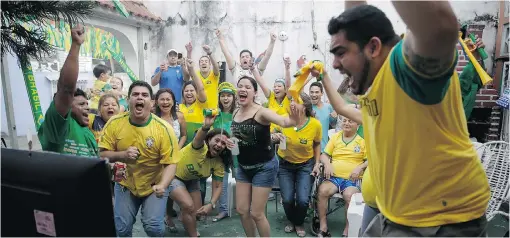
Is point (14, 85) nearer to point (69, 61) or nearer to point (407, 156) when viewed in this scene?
point (69, 61)

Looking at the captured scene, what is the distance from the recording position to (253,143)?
3.55 m

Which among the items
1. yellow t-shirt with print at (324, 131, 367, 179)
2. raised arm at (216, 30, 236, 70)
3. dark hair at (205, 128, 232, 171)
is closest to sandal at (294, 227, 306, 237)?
yellow t-shirt with print at (324, 131, 367, 179)

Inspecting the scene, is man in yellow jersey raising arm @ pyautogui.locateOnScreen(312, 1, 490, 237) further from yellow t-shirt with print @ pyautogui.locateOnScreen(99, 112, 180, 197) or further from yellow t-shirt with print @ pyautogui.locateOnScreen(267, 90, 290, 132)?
yellow t-shirt with print @ pyautogui.locateOnScreen(267, 90, 290, 132)

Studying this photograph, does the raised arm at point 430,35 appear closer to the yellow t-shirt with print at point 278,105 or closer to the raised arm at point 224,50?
the yellow t-shirt with print at point 278,105

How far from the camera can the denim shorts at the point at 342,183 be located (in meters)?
4.14

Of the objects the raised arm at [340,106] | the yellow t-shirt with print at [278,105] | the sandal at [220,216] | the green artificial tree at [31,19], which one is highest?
the green artificial tree at [31,19]

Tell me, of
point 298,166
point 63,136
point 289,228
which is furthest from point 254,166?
point 63,136

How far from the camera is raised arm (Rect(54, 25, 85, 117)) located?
2.16 m

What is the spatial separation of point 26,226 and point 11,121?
9.81ft

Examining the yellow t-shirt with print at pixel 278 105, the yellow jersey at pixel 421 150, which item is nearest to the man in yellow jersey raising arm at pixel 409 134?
the yellow jersey at pixel 421 150

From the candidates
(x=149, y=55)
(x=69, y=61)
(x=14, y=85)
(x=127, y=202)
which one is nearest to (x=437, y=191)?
(x=69, y=61)

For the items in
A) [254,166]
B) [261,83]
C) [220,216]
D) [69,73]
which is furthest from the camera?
[261,83]

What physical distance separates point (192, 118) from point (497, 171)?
353 centimetres

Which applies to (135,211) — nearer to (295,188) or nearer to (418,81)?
(295,188)
